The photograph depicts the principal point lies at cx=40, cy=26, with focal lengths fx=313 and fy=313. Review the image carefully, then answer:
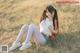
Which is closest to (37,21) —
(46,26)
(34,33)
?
(46,26)

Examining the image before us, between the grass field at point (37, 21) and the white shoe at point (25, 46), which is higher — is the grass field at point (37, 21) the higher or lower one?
the higher one

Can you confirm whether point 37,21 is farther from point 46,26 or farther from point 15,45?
point 15,45

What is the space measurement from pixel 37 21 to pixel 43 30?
4.55 feet

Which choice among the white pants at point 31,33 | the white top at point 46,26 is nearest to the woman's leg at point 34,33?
the white pants at point 31,33

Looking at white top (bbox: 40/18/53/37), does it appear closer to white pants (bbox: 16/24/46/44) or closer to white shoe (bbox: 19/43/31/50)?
white pants (bbox: 16/24/46/44)

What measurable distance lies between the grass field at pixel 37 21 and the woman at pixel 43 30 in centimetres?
12

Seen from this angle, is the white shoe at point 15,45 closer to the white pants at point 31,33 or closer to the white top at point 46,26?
the white pants at point 31,33

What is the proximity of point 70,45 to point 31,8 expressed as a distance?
2.70 meters

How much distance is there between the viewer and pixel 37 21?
7949 millimetres

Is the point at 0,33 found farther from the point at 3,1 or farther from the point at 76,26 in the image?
the point at 3,1

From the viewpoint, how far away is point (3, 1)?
972cm

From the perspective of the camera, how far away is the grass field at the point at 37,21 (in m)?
6.52

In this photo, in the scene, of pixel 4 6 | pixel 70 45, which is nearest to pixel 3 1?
pixel 4 6

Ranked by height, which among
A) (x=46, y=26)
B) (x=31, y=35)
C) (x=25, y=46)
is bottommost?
(x=25, y=46)
